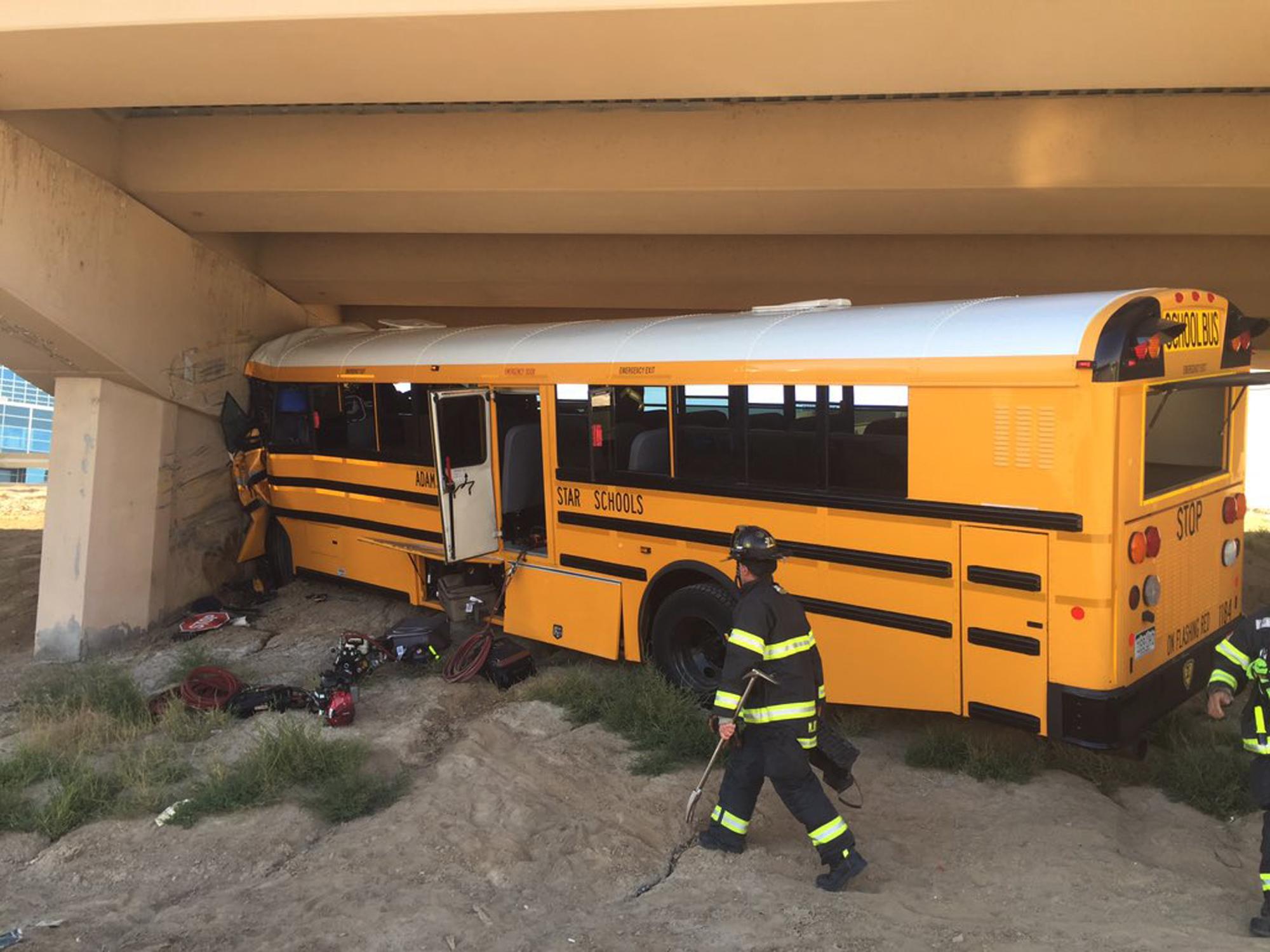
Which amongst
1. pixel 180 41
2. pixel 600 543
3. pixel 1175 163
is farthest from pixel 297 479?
pixel 1175 163

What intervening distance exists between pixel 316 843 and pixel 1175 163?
688cm

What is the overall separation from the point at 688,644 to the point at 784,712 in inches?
99.3

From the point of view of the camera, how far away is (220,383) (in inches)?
428

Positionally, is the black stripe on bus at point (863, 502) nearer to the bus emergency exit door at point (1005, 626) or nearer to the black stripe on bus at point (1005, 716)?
the bus emergency exit door at point (1005, 626)

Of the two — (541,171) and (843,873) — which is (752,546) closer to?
(843,873)

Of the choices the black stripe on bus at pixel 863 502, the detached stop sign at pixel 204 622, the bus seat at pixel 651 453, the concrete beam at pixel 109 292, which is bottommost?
the detached stop sign at pixel 204 622

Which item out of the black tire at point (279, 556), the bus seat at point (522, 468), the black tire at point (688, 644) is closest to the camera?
the black tire at point (688, 644)

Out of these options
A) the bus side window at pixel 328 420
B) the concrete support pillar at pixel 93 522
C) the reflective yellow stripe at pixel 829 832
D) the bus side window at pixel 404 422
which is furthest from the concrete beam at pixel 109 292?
the reflective yellow stripe at pixel 829 832

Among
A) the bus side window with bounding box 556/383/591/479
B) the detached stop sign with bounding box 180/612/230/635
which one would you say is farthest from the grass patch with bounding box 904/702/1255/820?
the detached stop sign with bounding box 180/612/230/635

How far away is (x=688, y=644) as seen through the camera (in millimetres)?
7102

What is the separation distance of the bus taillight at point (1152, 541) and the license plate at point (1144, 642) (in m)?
0.38

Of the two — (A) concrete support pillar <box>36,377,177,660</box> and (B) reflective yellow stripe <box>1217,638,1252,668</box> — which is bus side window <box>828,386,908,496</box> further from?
(A) concrete support pillar <box>36,377,177,660</box>

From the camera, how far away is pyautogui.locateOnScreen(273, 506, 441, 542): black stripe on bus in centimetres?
902

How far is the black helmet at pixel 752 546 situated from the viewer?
183 inches
